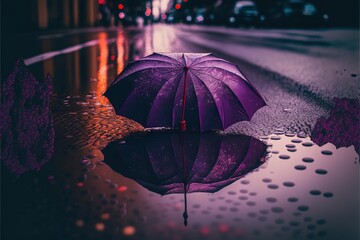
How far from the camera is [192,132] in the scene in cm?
404

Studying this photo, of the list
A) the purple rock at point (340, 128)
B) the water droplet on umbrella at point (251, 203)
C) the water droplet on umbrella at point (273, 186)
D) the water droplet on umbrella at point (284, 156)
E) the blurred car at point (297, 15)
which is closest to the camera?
the water droplet on umbrella at point (251, 203)

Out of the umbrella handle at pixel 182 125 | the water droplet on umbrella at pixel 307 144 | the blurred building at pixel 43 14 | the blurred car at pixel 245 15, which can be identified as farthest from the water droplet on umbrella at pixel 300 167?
the blurred car at pixel 245 15

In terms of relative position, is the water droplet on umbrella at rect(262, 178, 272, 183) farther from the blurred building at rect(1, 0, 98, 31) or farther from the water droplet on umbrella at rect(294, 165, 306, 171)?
the blurred building at rect(1, 0, 98, 31)

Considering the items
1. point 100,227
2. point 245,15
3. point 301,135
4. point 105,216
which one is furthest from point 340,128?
point 245,15

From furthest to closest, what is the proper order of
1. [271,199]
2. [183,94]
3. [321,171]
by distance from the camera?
1. [183,94]
2. [321,171]
3. [271,199]

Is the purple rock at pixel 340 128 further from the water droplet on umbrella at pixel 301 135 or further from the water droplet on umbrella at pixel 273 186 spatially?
the water droplet on umbrella at pixel 273 186

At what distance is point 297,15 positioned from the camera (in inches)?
1208

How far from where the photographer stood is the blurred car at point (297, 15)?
30.2 metres

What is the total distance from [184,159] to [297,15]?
29101 mm

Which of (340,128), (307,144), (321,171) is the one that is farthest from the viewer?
(340,128)

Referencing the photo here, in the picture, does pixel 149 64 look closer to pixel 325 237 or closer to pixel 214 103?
pixel 214 103

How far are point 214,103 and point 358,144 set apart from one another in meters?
1.16

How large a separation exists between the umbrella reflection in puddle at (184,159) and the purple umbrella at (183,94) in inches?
5.4

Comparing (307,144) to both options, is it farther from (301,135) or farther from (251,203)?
(251,203)
